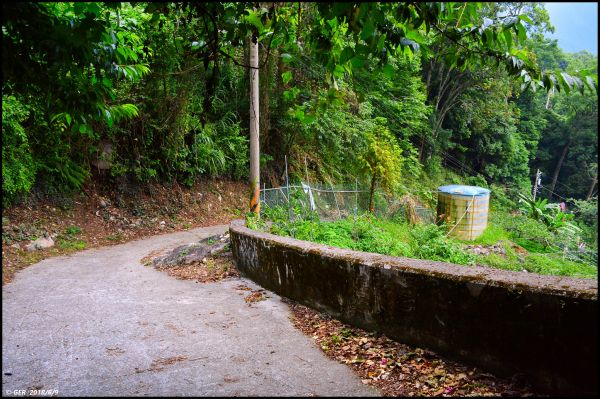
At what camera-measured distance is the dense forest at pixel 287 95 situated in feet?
8.74

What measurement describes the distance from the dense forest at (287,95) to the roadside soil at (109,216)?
0.45m

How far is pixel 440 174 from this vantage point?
32469mm

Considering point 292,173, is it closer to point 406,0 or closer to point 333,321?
point 333,321

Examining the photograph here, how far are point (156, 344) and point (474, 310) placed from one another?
2956 mm

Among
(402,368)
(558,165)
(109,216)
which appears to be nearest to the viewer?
(402,368)

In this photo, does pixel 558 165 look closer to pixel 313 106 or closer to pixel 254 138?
pixel 254 138

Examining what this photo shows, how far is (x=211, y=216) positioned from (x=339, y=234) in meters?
7.64

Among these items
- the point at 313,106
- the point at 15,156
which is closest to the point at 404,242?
the point at 313,106

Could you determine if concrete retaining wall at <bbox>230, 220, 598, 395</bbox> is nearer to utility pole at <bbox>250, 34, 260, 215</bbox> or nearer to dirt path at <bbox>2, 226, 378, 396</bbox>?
dirt path at <bbox>2, 226, 378, 396</bbox>

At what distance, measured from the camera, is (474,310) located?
3244 mm

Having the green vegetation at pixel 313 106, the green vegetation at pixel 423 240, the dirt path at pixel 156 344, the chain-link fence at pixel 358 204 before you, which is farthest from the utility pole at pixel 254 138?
the chain-link fence at pixel 358 204

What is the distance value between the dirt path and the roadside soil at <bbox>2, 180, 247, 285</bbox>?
95.1 inches

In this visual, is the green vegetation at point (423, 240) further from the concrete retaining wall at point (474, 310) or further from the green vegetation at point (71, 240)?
the green vegetation at point (71, 240)

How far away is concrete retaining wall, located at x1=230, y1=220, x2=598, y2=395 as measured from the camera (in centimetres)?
264
